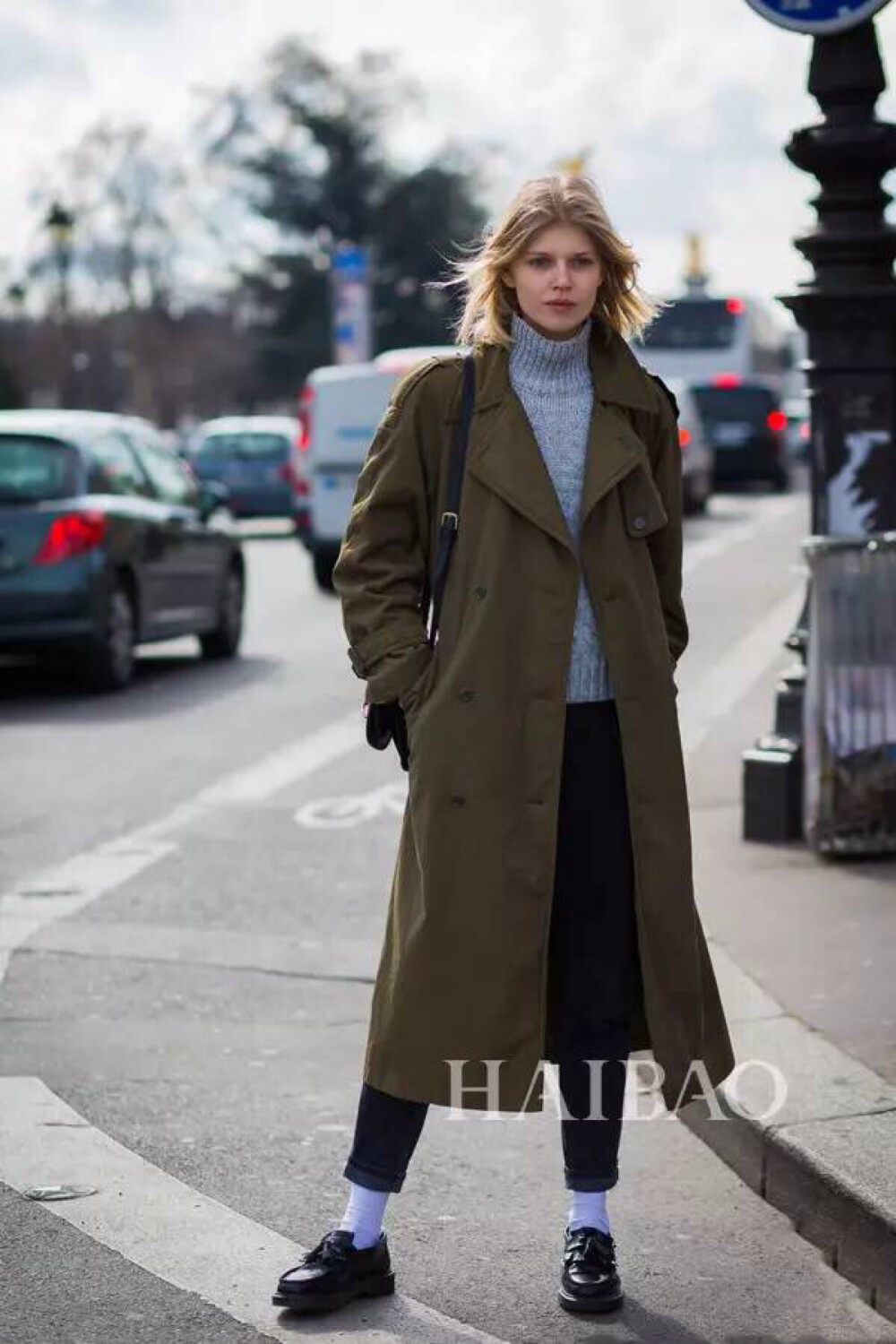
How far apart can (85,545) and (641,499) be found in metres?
9.64

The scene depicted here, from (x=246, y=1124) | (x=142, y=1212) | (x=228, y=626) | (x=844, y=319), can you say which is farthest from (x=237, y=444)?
(x=142, y=1212)

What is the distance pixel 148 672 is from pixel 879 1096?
10.4 meters

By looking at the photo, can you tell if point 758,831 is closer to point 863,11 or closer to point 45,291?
point 863,11

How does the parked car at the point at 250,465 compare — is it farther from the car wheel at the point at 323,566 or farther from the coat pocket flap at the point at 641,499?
the coat pocket flap at the point at 641,499

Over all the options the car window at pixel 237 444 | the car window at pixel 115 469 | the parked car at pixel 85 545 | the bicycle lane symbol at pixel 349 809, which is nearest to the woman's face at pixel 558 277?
the bicycle lane symbol at pixel 349 809

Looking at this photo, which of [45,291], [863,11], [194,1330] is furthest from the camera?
[45,291]

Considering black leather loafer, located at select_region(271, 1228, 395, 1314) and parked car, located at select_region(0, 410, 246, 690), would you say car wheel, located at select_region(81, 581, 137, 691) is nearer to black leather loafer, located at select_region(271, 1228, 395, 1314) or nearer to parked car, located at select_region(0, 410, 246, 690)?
parked car, located at select_region(0, 410, 246, 690)

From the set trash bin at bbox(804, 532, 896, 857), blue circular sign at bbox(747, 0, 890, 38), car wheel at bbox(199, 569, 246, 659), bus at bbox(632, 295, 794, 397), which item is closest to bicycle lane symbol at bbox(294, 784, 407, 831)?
trash bin at bbox(804, 532, 896, 857)

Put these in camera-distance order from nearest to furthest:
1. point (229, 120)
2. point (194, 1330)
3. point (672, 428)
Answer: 1. point (194, 1330)
2. point (672, 428)
3. point (229, 120)

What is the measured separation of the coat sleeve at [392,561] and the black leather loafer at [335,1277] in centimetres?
89

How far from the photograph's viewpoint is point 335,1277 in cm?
409

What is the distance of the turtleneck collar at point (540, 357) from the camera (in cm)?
411

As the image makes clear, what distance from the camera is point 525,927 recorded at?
3986mm

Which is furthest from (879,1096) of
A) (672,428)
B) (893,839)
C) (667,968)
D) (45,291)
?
(45,291)
